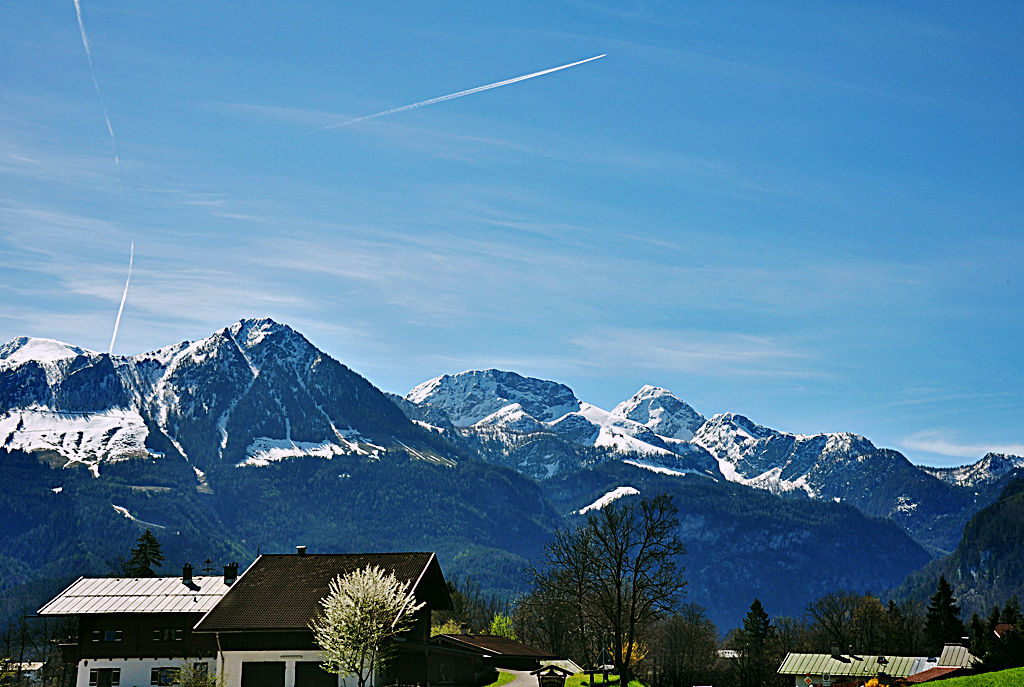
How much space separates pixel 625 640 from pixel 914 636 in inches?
2210

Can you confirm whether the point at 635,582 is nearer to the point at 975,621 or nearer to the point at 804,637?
the point at 975,621

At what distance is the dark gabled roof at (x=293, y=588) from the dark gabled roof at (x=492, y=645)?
223 inches

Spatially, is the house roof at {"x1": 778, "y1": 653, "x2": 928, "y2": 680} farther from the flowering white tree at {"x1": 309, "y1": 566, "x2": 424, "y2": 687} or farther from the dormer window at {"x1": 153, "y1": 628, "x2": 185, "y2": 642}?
the dormer window at {"x1": 153, "y1": 628, "x2": 185, "y2": 642}

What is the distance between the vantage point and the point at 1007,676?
37.6m

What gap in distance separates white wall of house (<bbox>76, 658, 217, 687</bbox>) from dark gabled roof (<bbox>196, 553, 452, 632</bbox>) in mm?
11828

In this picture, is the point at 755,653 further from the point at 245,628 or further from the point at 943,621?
the point at 245,628

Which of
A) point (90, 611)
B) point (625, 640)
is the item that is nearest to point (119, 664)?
point (90, 611)

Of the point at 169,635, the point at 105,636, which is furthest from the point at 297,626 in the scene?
the point at 105,636

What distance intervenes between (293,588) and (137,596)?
62.0 feet

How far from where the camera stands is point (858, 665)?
9962cm

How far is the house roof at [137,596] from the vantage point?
77125 mm

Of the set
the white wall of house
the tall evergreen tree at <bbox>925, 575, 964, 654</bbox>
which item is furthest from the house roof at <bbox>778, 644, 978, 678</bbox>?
the white wall of house

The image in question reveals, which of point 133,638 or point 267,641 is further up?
point 133,638

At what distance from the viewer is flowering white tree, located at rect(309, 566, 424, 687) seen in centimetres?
5966
